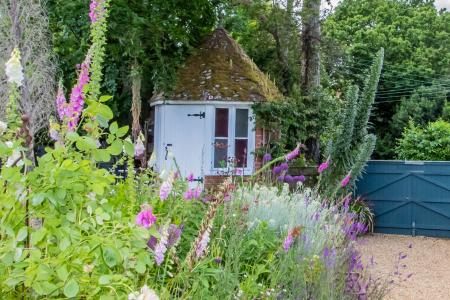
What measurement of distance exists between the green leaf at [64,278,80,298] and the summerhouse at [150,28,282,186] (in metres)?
8.45

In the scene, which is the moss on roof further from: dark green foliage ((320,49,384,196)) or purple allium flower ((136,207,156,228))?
purple allium flower ((136,207,156,228))

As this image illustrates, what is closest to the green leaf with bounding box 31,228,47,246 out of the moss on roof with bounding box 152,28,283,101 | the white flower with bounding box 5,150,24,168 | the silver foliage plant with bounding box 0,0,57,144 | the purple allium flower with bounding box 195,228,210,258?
the white flower with bounding box 5,150,24,168

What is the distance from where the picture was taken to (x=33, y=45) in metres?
11.3

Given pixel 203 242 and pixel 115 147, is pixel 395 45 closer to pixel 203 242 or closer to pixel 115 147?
pixel 203 242

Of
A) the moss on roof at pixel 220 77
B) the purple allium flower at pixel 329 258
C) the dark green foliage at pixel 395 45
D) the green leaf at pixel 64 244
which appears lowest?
the purple allium flower at pixel 329 258

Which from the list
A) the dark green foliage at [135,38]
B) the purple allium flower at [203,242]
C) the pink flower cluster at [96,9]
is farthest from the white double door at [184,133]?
the purple allium flower at [203,242]

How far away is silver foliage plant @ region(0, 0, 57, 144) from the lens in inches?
436

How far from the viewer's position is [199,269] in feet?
7.90

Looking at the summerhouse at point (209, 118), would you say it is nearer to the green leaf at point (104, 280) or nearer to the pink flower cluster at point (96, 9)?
the pink flower cluster at point (96, 9)

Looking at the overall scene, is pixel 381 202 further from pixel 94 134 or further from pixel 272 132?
pixel 94 134

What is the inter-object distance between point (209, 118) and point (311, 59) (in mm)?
3236

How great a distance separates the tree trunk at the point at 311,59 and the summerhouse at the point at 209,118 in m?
1.63

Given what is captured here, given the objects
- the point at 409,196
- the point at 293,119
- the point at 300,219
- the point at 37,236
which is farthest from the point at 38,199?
the point at 409,196

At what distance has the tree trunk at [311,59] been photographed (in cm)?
1184
